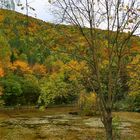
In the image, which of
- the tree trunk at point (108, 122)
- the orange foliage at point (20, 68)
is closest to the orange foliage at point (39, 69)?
the orange foliage at point (20, 68)

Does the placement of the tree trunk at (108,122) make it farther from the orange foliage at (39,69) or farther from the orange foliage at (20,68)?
the orange foliage at (39,69)

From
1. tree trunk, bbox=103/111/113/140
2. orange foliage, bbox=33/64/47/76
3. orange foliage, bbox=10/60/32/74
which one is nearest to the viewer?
tree trunk, bbox=103/111/113/140

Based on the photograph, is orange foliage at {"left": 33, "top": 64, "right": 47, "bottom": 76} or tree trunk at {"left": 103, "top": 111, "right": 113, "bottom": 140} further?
orange foliage at {"left": 33, "top": 64, "right": 47, "bottom": 76}

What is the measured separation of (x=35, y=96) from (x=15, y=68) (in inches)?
329

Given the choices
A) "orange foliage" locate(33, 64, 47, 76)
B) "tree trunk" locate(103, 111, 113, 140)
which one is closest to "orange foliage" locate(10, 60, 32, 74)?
"orange foliage" locate(33, 64, 47, 76)


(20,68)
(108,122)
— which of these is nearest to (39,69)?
(20,68)

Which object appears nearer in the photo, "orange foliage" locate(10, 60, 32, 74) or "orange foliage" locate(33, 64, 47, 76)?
"orange foliage" locate(10, 60, 32, 74)

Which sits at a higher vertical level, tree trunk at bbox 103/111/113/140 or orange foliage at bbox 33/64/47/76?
orange foliage at bbox 33/64/47/76

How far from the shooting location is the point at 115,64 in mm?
13016

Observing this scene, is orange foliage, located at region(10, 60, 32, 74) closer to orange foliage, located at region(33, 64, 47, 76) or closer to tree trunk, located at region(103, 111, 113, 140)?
orange foliage, located at region(33, 64, 47, 76)

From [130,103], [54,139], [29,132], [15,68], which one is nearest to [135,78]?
[54,139]

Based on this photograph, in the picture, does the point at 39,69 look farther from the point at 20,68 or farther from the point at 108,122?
Result: the point at 108,122

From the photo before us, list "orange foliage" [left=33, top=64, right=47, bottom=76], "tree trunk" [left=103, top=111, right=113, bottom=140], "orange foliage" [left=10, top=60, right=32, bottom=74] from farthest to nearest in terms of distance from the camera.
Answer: "orange foliage" [left=33, top=64, right=47, bottom=76]
"orange foliage" [left=10, top=60, right=32, bottom=74]
"tree trunk" [left=103, top=111, right=113, bottom=140]

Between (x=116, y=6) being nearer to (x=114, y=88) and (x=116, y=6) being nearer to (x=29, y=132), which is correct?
(x=114, y=88)
